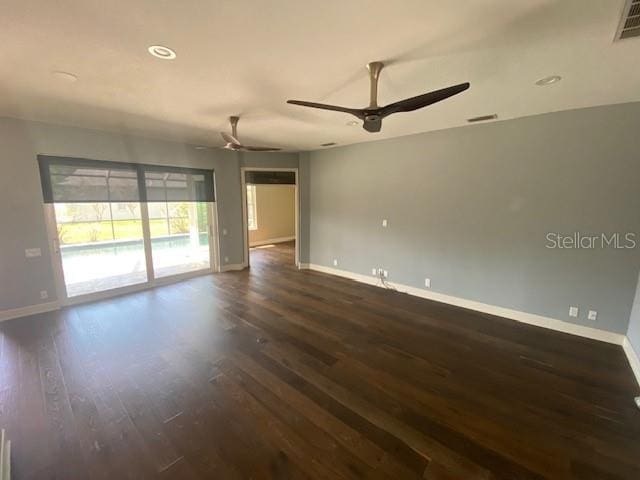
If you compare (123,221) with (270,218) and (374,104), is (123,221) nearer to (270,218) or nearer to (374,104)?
(374,104)

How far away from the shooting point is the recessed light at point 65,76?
231cm

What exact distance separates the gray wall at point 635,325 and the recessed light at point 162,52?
506 centimetres

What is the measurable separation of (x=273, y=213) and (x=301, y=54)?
7.69 metres

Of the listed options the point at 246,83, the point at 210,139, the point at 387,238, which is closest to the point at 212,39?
the point at 246,83

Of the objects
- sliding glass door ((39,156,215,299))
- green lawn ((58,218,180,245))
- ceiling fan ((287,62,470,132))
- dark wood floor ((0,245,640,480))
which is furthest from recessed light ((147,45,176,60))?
green lawn ((58,218,180,245))

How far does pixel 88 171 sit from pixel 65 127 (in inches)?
26.0

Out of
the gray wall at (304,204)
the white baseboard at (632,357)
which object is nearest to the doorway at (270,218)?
the gray wall at (304,204)

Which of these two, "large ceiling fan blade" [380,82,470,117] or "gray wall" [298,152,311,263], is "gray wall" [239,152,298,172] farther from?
"large ceiling fan blade" [380,82,470,117]

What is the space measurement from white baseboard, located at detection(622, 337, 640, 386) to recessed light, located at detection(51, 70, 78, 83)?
19.3 feet

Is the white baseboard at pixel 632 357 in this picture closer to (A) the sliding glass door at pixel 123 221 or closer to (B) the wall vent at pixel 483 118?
(B) the wall vent at pixel 483 118

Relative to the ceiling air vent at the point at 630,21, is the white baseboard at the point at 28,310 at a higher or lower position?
lower

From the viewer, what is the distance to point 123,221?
4.73m

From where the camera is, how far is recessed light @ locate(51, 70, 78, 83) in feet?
7.57

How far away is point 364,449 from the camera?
1.82 m
